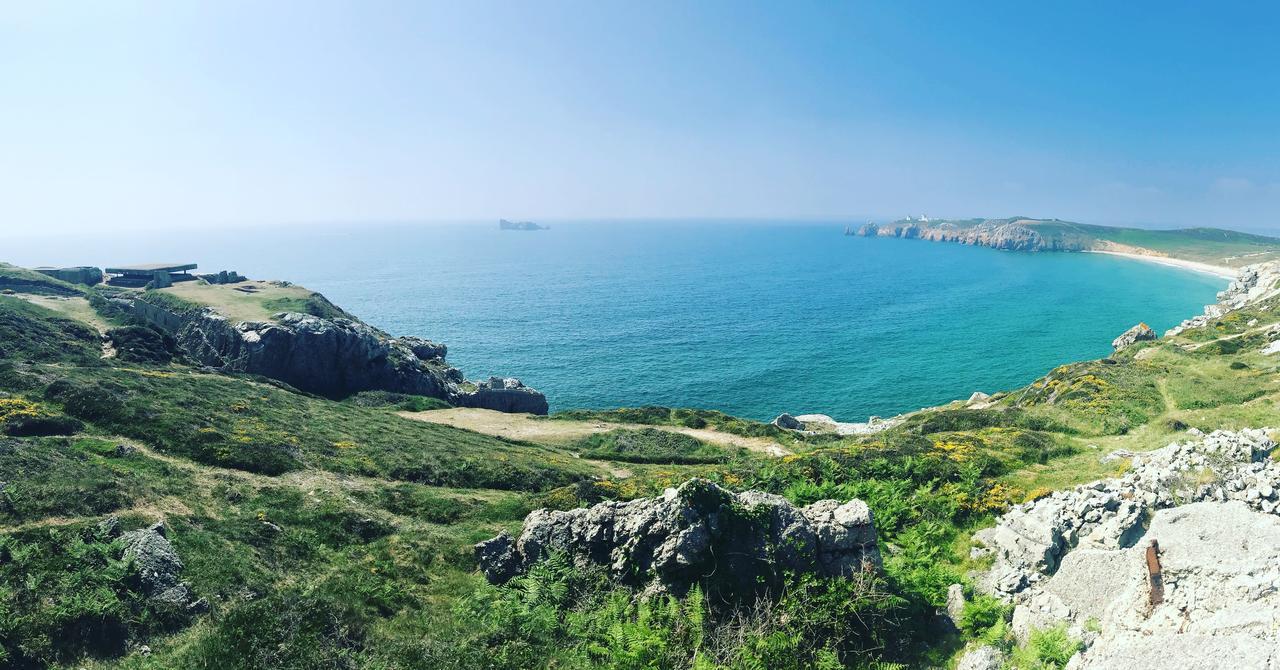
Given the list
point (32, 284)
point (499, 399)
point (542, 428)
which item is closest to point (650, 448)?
point (542, 428)

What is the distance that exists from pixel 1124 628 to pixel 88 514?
28995 millimetres

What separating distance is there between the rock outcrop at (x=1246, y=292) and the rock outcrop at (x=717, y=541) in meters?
112

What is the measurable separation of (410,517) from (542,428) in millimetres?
30498

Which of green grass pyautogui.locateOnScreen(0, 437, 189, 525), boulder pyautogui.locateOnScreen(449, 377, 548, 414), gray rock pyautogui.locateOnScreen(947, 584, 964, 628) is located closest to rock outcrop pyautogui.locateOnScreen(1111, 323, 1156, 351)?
boulder pyautogui.locateOnScreen(449, 377, 548, 414)

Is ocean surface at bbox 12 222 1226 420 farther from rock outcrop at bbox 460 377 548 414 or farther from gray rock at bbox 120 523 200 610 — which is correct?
gray rock at bbox 120 523 200 610

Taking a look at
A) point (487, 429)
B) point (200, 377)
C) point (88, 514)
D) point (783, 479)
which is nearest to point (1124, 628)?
point (783, 479)

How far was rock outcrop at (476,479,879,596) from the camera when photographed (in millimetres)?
14594

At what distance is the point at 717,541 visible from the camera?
1488 centimetres

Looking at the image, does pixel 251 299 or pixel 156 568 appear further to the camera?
pixel 251 299

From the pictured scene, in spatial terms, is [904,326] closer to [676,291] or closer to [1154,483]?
[676,291]

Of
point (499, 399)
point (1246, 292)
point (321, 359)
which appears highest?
point (1246, 292)

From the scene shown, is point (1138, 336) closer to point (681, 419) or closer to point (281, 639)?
point (681, 419)

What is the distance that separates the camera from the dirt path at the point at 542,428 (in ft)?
167

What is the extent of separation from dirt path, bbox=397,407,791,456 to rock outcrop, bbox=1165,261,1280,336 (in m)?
88.5
